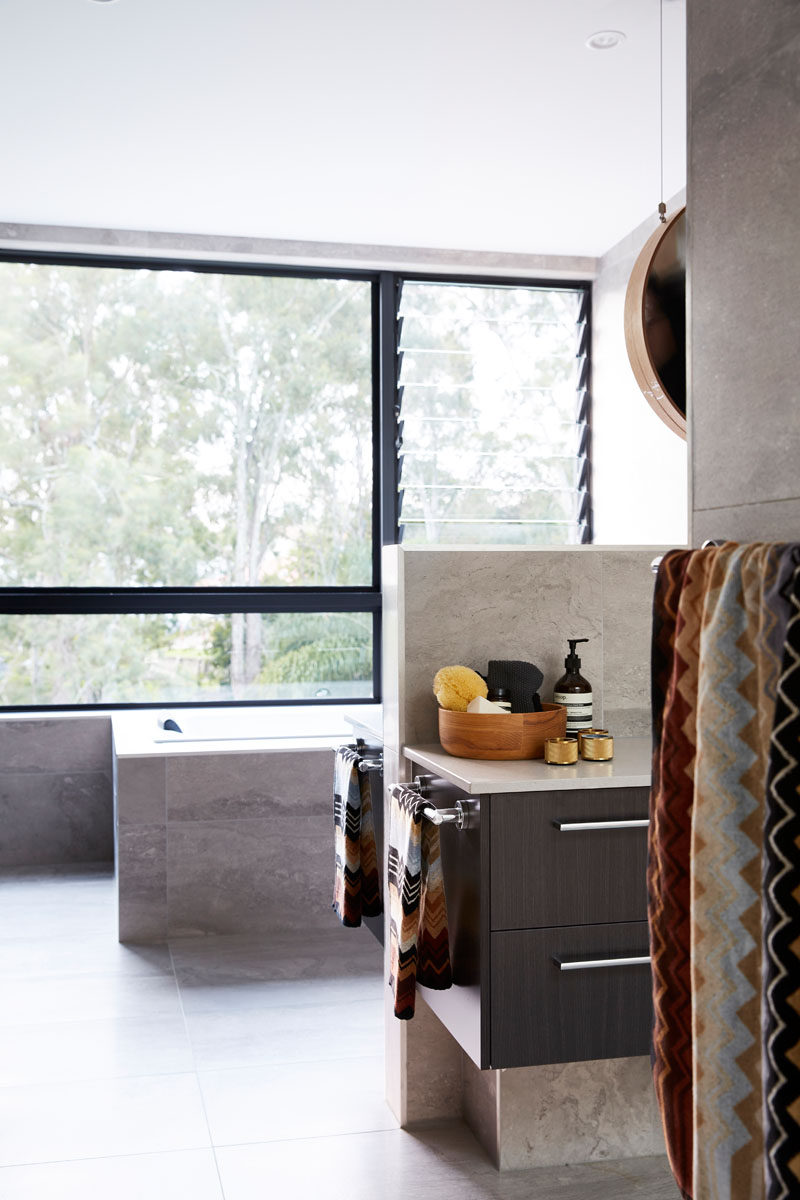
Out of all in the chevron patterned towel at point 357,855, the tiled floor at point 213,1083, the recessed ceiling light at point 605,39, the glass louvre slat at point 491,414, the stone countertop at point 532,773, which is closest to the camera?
the stone countertop at point 532,773

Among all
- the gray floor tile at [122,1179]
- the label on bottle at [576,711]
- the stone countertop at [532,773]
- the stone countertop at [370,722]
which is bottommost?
the gray floor tile at [122,1179]

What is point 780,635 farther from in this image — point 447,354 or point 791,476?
point 447,354

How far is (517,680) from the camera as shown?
7.44 ft

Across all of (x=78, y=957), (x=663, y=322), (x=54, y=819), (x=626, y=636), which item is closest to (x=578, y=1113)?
(x=626, y=636)

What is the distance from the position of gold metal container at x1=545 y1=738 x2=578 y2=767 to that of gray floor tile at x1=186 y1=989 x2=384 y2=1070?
3.70 feet

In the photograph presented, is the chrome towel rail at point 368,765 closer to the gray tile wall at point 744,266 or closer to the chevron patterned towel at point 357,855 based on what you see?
the chevron patterned towel at point 357,855

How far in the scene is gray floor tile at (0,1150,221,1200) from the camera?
2092 mm

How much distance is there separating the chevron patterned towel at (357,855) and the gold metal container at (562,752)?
0.64 meters

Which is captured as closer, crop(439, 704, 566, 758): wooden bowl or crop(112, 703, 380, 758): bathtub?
crop(439, 704, 566, 758): wooden bowl

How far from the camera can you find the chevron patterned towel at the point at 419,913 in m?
2.05

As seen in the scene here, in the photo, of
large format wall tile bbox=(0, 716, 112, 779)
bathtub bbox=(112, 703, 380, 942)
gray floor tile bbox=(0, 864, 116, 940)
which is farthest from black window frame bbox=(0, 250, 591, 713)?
bathtub bbox=(112, 703, 380, 942)

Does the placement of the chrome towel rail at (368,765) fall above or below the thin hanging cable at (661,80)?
below

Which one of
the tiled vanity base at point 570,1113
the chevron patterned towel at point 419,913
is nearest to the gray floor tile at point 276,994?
the tiled vanity base at point 570,1113

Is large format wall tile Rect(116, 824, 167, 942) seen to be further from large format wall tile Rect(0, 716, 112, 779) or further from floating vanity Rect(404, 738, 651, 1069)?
floating vanity Rect(404, 738, 651, 1069)
